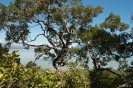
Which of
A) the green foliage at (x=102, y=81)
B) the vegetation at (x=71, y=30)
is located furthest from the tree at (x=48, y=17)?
the green foliage at (x=102, y=81)

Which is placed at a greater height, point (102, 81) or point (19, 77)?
point (19, 77)

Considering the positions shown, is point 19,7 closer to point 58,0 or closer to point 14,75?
point 58,0

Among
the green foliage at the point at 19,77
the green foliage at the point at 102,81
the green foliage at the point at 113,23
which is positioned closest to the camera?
the green foliage at the point at 19,77

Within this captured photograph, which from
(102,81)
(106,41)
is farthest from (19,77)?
(106,41)

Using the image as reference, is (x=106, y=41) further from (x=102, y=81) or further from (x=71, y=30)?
(x=102, y=81)

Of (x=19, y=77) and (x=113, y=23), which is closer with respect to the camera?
(x=19, y=77)

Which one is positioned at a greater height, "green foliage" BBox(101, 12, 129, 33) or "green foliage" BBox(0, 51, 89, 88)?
"green foliage" BBox(101, 12, 129, 33)

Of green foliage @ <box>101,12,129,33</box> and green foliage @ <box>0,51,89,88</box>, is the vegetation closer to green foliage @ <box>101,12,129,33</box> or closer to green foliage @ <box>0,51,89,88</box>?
green foliage @ <box>101,12,129,33</box>

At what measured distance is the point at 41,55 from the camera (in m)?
28.7

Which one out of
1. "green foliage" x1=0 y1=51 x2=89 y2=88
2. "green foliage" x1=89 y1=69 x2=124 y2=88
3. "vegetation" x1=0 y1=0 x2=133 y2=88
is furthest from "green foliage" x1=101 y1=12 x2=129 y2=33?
"green foliage" x1=0 y1=51 x2=89 y2=88

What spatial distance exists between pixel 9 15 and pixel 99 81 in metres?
18.2

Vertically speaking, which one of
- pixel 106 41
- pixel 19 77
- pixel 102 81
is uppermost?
pixel 106 41

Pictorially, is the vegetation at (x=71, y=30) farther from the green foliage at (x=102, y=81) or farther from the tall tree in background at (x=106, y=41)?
the green foliage at (x=102, y=81)

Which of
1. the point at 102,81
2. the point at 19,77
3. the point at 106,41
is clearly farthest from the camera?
the point at 106,41
